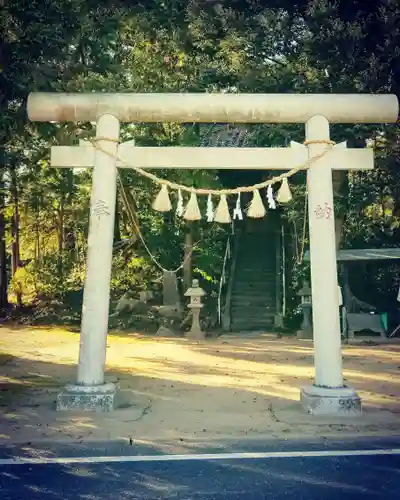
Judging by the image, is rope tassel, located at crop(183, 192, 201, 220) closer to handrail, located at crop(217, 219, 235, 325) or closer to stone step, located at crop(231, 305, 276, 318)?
handrail, located at crop(217, 219, 235, 325)

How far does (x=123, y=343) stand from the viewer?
42.3 ft

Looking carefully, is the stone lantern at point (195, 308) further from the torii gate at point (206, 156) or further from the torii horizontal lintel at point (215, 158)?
the torii horizontal lintel at point (215, 158)

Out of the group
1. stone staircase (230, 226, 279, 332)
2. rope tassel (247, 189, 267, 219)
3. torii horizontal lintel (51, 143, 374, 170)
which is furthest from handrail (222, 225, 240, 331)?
torii horizontal lintel (51, 143, 374, 170)

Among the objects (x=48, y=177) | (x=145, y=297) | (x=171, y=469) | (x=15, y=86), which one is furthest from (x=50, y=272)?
(x=171, y=469)

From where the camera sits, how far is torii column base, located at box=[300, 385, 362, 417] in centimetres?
588

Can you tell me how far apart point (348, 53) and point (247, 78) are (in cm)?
261

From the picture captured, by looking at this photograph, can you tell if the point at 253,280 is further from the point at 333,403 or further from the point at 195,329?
the point at 333,403

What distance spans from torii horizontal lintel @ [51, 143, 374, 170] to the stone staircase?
9609 mm

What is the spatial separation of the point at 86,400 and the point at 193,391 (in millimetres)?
1947

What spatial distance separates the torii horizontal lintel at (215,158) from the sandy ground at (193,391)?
10.5 ft

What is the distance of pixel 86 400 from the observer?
237 inches

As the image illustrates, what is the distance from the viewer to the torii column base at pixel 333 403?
5.88 meters

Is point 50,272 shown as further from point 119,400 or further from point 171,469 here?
point 171,469

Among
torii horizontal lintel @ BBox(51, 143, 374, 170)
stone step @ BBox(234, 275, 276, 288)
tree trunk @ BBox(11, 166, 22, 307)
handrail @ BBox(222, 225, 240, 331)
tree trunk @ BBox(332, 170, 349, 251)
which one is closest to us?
torii horizontal lintel @ BBox(51, 143, 374, 170)
